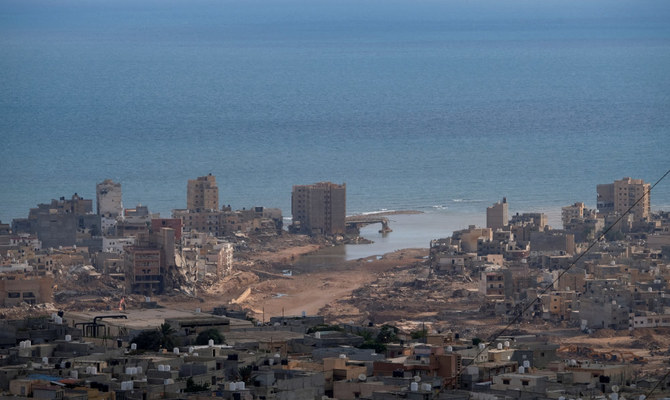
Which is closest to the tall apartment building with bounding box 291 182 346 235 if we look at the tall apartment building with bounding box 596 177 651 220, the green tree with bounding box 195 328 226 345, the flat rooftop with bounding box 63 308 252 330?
the tall apartment building with bounding box 596 177 651 220

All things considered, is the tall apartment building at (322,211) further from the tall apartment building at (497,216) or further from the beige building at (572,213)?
the beige building at (572,213)

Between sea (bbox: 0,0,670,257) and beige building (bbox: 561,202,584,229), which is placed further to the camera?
sea (bbox: 0,0,670,257)

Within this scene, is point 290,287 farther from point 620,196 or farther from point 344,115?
point 344,115

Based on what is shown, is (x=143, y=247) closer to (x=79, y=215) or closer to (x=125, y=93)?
(x=79, y=215)

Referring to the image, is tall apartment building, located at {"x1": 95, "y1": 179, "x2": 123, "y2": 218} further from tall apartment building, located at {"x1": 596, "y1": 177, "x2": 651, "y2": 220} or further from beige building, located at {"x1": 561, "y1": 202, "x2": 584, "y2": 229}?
tall apartment building, located at {"x1": 596, "y1": 177, "x2": 651, "y2": 220}

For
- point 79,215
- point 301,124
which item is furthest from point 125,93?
point 79,215

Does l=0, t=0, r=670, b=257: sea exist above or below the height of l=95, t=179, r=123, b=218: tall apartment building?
above

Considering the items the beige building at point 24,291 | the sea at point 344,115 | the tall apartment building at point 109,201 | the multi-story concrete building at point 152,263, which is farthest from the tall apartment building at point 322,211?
the beige building at point 24,291
